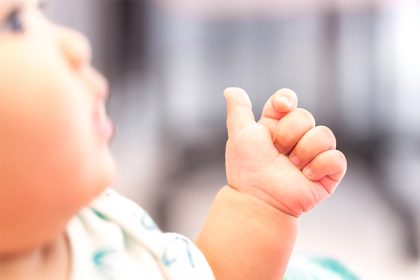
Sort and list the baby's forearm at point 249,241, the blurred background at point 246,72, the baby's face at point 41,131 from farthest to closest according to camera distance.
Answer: the blurred background at point 246,72
the baby's forearm at point 249,241
the baby's face at point 41,131

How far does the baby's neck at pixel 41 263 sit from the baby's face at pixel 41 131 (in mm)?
18

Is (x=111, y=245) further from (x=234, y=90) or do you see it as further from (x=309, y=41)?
(x=309, y=41)

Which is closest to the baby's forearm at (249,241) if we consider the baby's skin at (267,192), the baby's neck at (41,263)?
the baby's skin at (267,192)

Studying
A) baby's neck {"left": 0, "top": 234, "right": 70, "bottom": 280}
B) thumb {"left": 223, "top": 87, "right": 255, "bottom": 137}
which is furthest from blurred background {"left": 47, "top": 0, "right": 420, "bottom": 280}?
baby's neck {"left": 0, "top": 234, "right": 70, "bottom": 280}

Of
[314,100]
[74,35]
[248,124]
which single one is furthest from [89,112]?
[314,100]

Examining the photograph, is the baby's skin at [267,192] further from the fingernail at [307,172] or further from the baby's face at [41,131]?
the baby's face at [41,131]

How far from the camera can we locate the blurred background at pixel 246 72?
176 centimetres

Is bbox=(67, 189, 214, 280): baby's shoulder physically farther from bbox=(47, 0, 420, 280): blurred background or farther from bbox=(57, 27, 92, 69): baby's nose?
bbox=(47, 0, 420, 280): blurred background

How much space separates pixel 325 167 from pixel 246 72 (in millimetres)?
1329

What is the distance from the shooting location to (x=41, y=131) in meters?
0.38

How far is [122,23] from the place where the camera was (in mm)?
1890

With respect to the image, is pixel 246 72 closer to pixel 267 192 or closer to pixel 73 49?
pixel 267 192

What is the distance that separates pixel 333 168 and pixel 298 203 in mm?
41

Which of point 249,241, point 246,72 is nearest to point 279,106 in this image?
point 249,241
